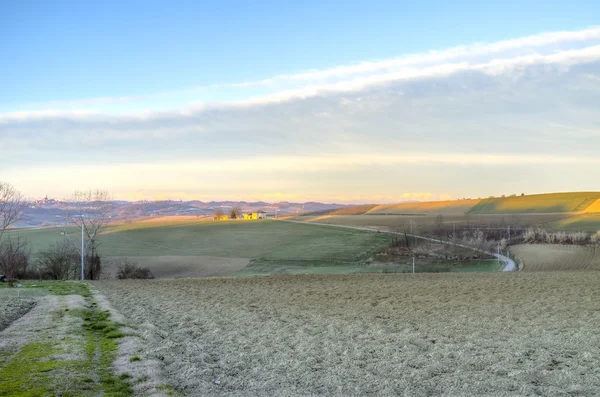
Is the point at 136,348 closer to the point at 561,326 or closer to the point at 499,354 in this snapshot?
the point at 499,354

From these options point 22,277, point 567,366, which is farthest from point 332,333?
point 22,277

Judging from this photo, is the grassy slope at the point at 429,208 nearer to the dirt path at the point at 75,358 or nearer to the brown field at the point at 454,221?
the brown field at the point at 454,221

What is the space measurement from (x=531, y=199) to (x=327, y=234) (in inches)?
1539

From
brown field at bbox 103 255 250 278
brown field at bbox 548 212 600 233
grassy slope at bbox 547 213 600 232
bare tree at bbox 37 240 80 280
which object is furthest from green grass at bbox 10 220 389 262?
brown field at bbox 548 212 600 233

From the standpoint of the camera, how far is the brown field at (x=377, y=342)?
346 inches

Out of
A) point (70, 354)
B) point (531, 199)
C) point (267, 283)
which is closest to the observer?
point (70, 354)

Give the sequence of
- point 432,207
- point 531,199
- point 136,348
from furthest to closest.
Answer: point 432,207 < point 531,199 < point 136,348

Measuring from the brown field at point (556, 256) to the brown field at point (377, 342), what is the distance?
26366mm

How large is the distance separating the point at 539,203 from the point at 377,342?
82.3 m

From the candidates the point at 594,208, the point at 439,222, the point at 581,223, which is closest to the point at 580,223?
the point at 581,223

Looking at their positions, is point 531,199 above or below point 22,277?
above

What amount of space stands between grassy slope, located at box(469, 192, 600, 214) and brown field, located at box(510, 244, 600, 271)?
25.4 meters

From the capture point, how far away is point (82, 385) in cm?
837

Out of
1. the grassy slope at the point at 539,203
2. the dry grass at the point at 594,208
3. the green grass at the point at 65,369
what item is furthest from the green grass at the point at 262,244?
the green grass at the point at 65,369
